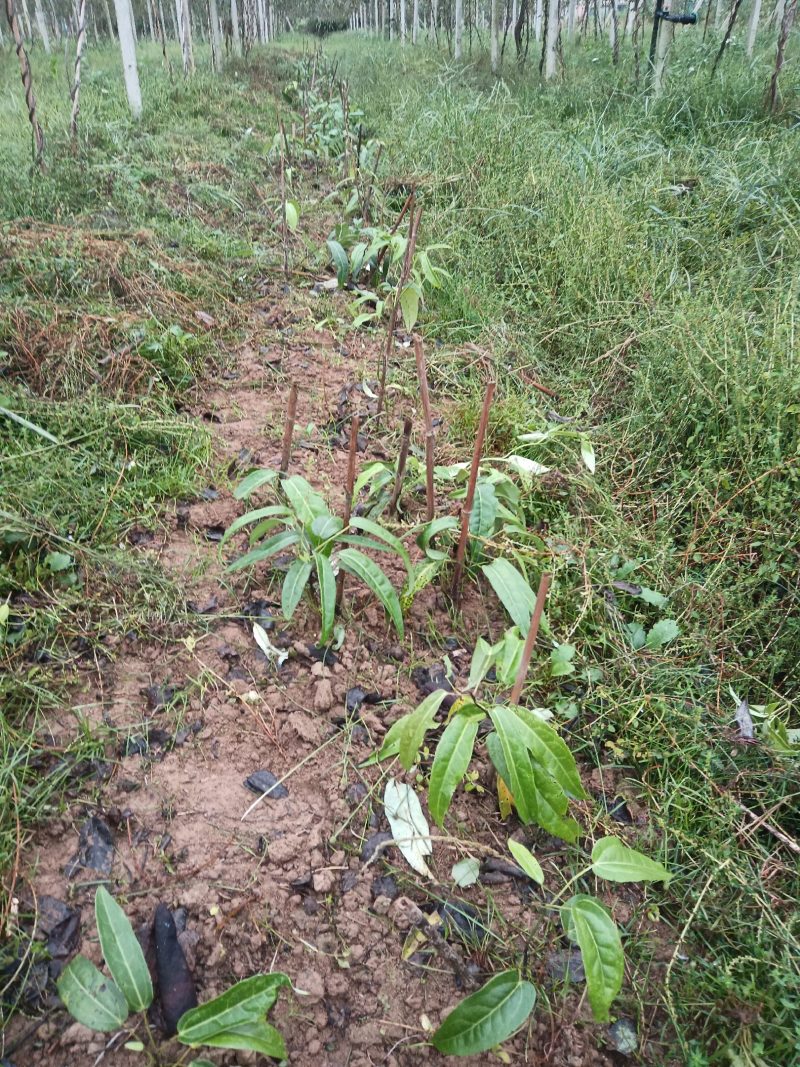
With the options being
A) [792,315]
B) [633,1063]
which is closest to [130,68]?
[792,315]

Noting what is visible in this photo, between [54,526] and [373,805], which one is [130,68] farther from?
[373,805]

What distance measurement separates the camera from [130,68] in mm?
4879

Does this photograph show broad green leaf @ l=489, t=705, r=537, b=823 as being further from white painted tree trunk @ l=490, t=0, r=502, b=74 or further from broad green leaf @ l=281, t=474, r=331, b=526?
white painted tree trunk @ l=490, t=0, r=502, b=74

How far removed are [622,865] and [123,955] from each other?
795 millimetres

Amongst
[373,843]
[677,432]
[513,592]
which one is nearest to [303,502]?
[513,592]

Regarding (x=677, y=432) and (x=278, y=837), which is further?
(x=677, y=432)

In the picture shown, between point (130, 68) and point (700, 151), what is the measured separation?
4.03m

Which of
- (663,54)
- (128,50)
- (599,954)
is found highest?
(128,50)

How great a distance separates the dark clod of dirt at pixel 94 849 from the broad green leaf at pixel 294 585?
1.69 feet

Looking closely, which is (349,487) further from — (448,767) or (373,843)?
(373,843)

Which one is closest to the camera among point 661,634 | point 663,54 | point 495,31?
point 661,634

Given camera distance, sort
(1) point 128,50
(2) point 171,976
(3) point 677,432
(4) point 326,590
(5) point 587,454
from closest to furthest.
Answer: (2) point 171,976
(4) point 326,590
(5) point 587,454
(3) point 677,432
(1) point 128,50

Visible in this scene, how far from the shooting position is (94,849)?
1.19 metres

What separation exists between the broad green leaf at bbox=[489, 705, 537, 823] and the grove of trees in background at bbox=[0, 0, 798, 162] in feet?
12.2
